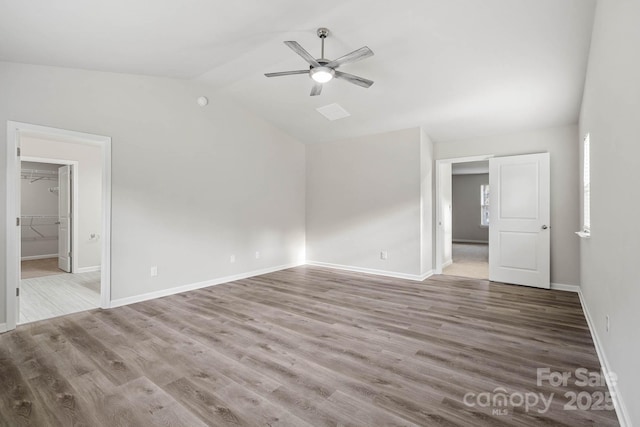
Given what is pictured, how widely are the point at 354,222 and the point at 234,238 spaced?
7.58ft

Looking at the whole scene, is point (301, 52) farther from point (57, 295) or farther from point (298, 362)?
point (57, 295)

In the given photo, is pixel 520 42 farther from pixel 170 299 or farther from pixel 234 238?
pixel 170 299

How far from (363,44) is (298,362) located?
129 inches

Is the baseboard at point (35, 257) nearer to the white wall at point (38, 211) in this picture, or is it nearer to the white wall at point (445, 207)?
the white wall at point (38, 211)

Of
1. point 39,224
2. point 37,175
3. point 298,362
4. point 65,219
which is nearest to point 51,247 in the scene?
point 39,224


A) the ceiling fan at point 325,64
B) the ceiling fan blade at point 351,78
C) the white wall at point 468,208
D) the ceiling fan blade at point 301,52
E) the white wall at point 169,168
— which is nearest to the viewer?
the ceiling fan blade at point 301,52

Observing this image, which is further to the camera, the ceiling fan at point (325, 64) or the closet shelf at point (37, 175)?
the closet shelf at point (37, 175)

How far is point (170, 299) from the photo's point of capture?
4.09 metres

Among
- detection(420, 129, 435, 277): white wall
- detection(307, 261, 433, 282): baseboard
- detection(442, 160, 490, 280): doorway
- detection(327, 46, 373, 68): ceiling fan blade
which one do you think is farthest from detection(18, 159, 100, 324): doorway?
detection(442, 160, 490, 280): doorway

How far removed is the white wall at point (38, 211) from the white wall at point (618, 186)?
34.3ft

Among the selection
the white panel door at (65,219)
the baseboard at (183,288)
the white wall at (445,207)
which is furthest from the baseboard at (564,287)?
the white panel door at (65,219)

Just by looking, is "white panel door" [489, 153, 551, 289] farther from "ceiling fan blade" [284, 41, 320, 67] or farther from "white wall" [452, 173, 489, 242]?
"white wall" [452, 173, 489, 242]

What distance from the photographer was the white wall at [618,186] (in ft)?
4.79

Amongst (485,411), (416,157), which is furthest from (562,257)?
(485,411)
